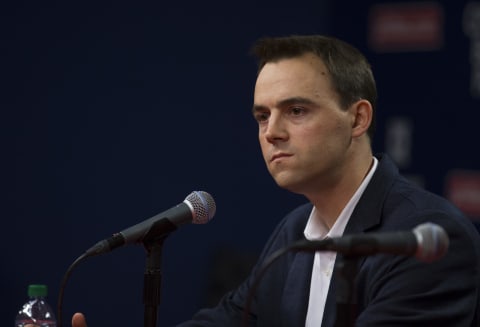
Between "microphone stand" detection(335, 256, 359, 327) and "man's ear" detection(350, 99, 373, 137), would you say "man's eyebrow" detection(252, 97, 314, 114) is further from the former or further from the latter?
"microphone stand" detection(335, 256, 359, 327)

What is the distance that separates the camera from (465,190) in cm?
421

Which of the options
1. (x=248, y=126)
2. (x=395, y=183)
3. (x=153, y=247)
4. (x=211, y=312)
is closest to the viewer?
(x=153, y=247)

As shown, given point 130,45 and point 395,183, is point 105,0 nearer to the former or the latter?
point 130,45

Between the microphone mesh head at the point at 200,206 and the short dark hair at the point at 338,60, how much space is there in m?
0.55

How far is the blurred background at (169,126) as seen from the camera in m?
4.32

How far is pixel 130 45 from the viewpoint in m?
4.62

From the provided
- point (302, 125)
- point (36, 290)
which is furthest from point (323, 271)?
point (36, 290)

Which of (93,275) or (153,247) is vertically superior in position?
(153,247)

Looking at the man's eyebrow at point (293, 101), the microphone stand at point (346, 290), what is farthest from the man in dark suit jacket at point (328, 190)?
the microphone stand at point (346, 290)

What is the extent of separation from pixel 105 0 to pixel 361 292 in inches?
114

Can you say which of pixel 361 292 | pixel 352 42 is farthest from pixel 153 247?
pixel 352 42

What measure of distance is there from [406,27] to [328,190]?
2243mm

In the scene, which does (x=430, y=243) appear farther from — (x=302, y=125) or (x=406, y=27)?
(x=406, y=27)

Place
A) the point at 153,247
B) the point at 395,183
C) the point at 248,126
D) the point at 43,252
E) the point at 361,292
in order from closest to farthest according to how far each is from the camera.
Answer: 1. the point at 153,247
2. the point at 361,292
3. the point at 395,183
4. the point at 43,252
5. the point at 248,126
